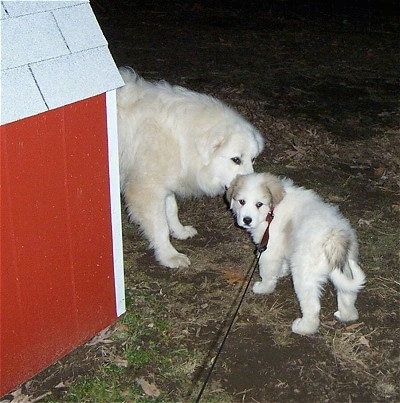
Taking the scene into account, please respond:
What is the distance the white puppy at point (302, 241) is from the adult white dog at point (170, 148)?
1.43ft

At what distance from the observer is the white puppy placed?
3.99 metres

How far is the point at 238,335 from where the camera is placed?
4316mm

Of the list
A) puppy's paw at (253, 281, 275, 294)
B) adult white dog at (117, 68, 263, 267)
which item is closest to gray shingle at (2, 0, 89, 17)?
adult white dog at (117, 68, 263, 267)

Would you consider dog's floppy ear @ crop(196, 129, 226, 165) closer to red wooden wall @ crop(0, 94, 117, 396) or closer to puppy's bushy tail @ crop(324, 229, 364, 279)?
red wooden wall @ crop(0, 94, 117, 396)

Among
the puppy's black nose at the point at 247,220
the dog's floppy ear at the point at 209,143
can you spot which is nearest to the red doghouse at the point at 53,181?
the puppy's black nose at the point at 247,220

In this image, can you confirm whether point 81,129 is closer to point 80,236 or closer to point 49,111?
point 49,111

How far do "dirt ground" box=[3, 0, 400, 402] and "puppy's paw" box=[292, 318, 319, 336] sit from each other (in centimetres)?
5

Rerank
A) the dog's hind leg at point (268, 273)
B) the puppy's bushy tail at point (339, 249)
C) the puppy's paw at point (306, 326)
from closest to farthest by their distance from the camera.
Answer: the puppy's bushy tail at point (339, 249) < the puppy's paw at point (306, 326) < the dog's hind leg at point (268, 273)

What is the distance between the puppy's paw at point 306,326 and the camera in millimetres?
4234

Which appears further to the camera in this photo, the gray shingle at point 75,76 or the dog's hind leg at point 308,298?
the dog's hind leg at point 308,298

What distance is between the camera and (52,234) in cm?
364

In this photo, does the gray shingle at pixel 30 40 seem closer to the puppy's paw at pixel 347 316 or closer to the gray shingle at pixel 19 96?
the gray shingle at pixel 19 96

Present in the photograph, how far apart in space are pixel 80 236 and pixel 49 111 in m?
0.90

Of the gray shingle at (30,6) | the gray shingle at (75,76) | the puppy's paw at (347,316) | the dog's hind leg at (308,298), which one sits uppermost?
the gray shingle at (30,6)
